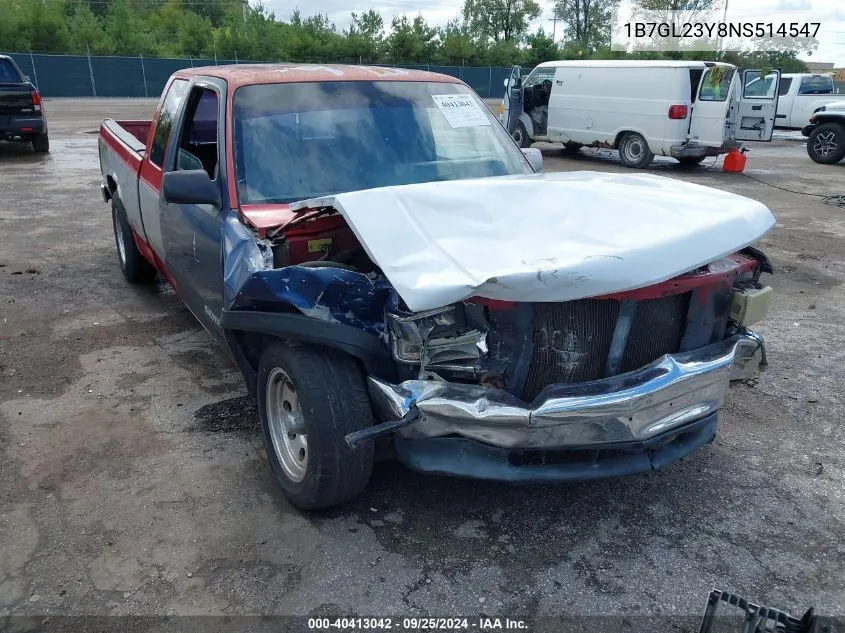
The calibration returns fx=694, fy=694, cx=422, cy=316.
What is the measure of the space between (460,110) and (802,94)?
59.7ft

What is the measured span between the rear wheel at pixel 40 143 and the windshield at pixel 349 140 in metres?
12.9

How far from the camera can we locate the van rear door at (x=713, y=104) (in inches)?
507

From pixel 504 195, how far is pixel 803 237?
22.6 ft

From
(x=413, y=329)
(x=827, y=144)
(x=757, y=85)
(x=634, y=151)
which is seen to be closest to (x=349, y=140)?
(x=413, y=329)

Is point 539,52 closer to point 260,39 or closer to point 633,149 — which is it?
point 260,39

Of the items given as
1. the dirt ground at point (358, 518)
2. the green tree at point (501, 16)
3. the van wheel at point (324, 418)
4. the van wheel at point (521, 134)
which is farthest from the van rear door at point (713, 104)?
the green tree at point (501, 16)

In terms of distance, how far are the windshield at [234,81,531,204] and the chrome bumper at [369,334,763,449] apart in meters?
1.38

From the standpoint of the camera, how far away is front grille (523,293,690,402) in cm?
264

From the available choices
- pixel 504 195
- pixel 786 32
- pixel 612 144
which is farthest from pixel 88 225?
pixel 786 32

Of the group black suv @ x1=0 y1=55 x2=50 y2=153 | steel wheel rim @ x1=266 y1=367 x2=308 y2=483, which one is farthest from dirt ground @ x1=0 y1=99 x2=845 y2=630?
black suv @ x1=0 y1=55 x2=50 y2=153

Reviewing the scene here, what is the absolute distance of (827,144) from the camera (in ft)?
50.5

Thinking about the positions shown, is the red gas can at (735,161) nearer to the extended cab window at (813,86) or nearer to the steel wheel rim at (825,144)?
the steel wheel rim at (825,144)

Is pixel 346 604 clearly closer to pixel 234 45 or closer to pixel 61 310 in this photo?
pixel 61 310

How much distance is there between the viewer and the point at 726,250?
273 centimetres
